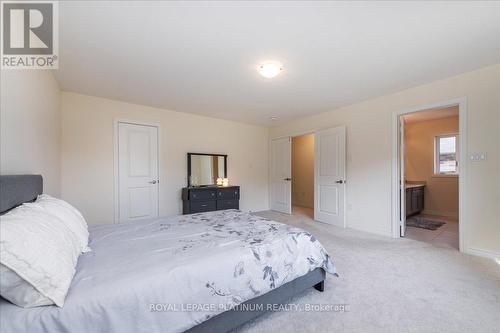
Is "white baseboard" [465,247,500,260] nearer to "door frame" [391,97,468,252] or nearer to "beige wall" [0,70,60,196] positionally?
"door frame" [391,97,468,252]

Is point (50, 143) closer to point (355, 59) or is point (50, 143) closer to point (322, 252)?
point (322, 252)

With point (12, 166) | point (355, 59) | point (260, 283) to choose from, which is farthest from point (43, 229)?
point (355, 59)

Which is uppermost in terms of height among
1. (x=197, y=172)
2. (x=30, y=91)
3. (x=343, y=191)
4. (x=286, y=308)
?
(x=30, y=91)

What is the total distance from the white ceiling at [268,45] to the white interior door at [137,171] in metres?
0.84

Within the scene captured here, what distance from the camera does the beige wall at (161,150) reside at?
3492 millimetres

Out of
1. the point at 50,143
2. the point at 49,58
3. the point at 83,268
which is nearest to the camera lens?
the point at 83,268

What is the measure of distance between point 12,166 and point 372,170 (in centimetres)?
456

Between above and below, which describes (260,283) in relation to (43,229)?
below

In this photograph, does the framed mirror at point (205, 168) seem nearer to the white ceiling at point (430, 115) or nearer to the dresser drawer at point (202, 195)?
the dresser drawer at point (202, 195)

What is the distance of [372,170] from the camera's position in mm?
3834

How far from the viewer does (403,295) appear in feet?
6.27

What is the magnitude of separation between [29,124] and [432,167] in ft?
24.3

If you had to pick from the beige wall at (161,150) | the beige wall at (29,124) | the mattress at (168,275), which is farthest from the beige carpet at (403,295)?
the beige wall at (161,150)

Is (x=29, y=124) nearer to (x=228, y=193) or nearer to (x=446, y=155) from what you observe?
(x=228, y=193)
